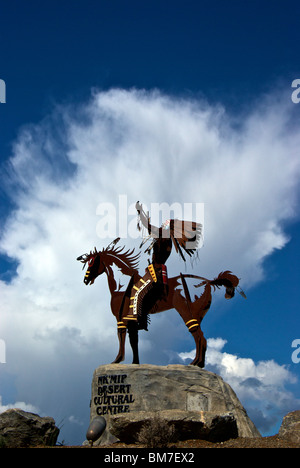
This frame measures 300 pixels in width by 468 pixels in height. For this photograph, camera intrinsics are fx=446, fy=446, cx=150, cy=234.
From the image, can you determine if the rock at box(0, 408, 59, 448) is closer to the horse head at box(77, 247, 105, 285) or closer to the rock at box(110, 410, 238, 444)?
the rock at box(110, 410, 238, 444)

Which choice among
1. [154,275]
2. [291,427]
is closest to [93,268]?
[154,275]

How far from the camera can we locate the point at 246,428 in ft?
38.1

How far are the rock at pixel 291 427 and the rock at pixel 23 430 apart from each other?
5.90 meters

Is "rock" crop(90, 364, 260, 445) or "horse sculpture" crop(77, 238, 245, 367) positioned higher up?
"horse sculpture" crop(77, 238, 245, 367)

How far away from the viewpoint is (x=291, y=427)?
34.4 ft

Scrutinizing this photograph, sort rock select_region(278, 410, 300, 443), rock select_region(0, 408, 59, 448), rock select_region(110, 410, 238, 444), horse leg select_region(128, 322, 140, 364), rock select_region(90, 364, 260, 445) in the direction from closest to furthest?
rock select_region(278, 410, 300, 443) → rock select_region(110, 410, 238, 444) → rock select_region(0, 408, 59, 448) → rock select_region(90, 364, 260, 445) → horse leg select_region(128, 322, 140, 364)

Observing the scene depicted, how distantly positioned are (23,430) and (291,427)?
663 centimetres

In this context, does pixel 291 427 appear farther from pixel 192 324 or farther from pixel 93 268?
pixel 93 268

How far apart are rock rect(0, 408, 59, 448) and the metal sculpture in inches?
108

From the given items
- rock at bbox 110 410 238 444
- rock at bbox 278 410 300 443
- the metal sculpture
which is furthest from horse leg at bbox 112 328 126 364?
rock at bbox 278 410 300 443

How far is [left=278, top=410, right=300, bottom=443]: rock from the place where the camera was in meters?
10.2

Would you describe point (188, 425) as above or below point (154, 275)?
below
